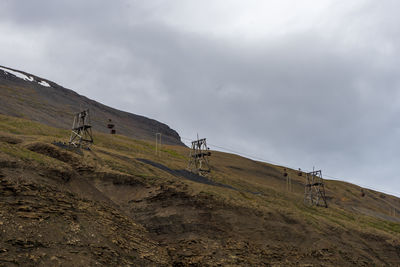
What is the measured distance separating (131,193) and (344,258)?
16309mm

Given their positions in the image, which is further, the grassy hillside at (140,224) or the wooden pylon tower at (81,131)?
the wooden pylon tower at (81,131)

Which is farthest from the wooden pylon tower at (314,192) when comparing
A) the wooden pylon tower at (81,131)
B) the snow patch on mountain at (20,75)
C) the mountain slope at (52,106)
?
the snow patch on mountain at (20,75)

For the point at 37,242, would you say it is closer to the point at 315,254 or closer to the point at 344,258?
the point at 315,254

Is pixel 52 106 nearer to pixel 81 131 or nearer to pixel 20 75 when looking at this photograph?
pixel 20 75

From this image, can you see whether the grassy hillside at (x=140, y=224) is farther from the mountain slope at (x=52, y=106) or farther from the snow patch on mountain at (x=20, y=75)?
the snow patch on mountain at (x=20, y=75)

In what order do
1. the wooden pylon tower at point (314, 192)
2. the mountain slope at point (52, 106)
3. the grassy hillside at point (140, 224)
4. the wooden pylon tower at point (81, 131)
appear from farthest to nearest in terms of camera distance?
1. the mountain slope at point (52, 106)
2. the wooden pylon tower at point (314, 192)
3. the wooden pylon tower at point (81, 131)
4. the grassy hillside at point (140, 224)

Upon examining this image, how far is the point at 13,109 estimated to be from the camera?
71.8 m

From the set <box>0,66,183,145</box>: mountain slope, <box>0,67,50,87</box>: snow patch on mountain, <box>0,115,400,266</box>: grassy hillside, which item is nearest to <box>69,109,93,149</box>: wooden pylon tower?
<box>0,115,400,266</box>: grassy hillside

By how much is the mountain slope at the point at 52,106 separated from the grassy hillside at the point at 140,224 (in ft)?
153

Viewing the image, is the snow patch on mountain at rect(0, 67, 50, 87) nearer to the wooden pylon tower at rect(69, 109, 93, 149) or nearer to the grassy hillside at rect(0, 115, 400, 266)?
the wooden pylon tower at rect(69, 109, 93, 149)

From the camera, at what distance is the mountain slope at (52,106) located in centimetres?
7606

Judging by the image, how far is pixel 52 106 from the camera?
93.1 meters

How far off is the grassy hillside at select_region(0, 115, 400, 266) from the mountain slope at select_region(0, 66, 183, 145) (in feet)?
153

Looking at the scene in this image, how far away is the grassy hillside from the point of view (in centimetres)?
1507
